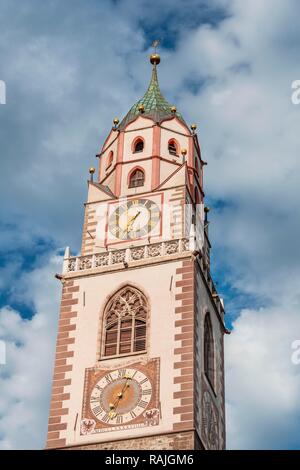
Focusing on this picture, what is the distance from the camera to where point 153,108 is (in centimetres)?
4784

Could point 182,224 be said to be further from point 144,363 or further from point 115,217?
point 144,363

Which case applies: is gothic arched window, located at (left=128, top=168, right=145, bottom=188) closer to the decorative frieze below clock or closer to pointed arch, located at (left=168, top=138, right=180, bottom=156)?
pointed arch, located at (left=168, top=138, right=180, bottom=156)

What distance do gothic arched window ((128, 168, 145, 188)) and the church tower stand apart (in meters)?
0.05

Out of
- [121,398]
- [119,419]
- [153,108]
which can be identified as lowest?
[119,419]

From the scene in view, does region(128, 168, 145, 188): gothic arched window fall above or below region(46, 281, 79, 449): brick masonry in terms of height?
above

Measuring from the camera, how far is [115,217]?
142 feet

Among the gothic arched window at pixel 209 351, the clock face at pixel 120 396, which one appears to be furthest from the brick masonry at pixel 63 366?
the gothic arched window at pixel 209 351

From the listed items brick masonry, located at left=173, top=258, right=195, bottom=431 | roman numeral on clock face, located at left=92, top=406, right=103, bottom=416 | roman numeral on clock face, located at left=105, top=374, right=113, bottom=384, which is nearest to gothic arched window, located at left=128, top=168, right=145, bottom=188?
brick masonry, located at left=173, top=258, right=195, bottom=431

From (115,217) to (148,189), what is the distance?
6.16 feet

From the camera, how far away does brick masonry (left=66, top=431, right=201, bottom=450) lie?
34.3 meters

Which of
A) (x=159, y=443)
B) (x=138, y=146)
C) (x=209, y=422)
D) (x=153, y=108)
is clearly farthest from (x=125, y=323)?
(x=153, y=108)

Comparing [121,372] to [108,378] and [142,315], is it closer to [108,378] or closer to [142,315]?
[108,378]

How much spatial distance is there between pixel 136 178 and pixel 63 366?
1005cm
